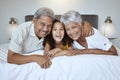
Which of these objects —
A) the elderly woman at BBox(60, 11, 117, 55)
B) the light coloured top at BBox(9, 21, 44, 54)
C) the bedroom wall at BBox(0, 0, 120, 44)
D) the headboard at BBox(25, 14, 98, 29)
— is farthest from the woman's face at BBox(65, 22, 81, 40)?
the bedroom wall at BBox(0, 0, 120, 44)

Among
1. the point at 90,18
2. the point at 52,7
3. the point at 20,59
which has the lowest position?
the point at 90,18

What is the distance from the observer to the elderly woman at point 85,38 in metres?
1.64

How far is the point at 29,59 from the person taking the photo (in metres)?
1.44

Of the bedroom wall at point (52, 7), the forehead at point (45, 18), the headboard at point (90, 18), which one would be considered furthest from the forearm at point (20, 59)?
the bedroom wall at point (52, 7)

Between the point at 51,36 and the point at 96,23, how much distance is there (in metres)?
2.24

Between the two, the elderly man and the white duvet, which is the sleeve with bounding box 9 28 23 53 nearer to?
the elderly man

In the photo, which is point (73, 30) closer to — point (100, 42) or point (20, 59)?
point (100, 42)

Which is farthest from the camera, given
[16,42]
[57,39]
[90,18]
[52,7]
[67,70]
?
[52,7]

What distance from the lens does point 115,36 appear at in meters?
4.08

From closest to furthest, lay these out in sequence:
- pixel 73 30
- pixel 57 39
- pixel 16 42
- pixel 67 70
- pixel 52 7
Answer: pixel 67 70
pixel 16 42
pixel 73 30
pixel 57 39
pixel 52 7

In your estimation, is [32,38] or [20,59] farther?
[32,38]

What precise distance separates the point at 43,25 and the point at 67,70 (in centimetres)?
48

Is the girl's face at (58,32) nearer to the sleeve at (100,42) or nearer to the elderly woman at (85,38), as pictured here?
the elderly woman at (85,38)

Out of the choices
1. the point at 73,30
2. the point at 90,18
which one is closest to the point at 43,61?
the point at 73,30
